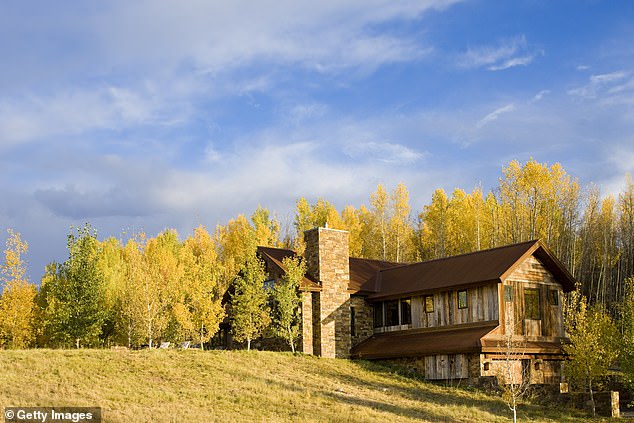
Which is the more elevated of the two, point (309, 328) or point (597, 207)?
point (597, 207)

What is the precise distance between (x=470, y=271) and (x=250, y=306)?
1201cm

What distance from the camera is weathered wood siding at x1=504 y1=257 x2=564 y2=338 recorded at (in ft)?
122

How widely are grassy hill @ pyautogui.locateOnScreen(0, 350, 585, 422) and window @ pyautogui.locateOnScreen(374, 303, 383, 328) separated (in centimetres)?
590

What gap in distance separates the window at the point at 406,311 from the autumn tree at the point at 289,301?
6066 millimetres

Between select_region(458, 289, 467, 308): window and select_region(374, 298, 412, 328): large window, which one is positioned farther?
select_region(374, 298, 412, 328): large window

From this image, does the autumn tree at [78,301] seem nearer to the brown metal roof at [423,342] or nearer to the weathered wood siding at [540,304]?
the brown metal roof at [423,342]

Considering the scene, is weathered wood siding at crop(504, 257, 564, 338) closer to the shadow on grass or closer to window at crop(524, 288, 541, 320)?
window at crop(524, 288, 541, 320)

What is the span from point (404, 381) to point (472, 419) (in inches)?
340

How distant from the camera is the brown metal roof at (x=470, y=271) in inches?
1478

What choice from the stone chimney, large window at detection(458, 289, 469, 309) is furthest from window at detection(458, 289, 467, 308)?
the stone chimney

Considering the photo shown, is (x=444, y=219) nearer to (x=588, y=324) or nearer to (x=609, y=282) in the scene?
(x=609, y=282)

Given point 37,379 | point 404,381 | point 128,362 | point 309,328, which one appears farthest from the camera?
point 309,328

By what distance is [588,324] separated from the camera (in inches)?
1335

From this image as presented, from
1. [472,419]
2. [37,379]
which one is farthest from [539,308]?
[37,379]
